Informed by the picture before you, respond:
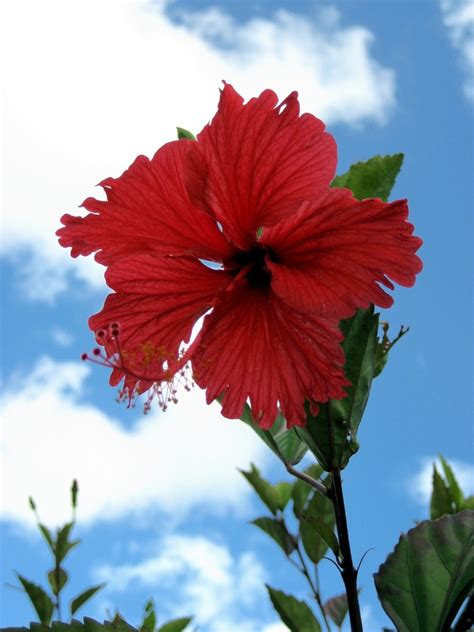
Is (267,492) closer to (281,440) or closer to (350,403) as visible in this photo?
(281,440)

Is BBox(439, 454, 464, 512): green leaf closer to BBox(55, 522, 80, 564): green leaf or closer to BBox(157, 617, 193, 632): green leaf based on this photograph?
BBox(157, 617, 193, 632): green leaf

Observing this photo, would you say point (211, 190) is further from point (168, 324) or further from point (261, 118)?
point (168, 324)

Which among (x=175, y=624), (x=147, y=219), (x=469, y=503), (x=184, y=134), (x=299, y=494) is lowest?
(x=175, y=624)

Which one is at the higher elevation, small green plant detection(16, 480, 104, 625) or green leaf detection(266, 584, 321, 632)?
small green plant detection(16, 480, 104, 625)

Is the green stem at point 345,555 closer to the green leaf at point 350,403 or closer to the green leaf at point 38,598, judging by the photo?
the green leaf at point 350,403

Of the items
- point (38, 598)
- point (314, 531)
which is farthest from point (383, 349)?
point (38, 598)

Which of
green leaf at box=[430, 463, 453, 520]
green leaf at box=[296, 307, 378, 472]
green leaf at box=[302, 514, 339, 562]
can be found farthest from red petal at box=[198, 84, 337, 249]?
green leaf at box=[430, 463, 453, 520]

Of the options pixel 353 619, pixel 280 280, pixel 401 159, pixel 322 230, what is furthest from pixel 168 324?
pixel 353 619
